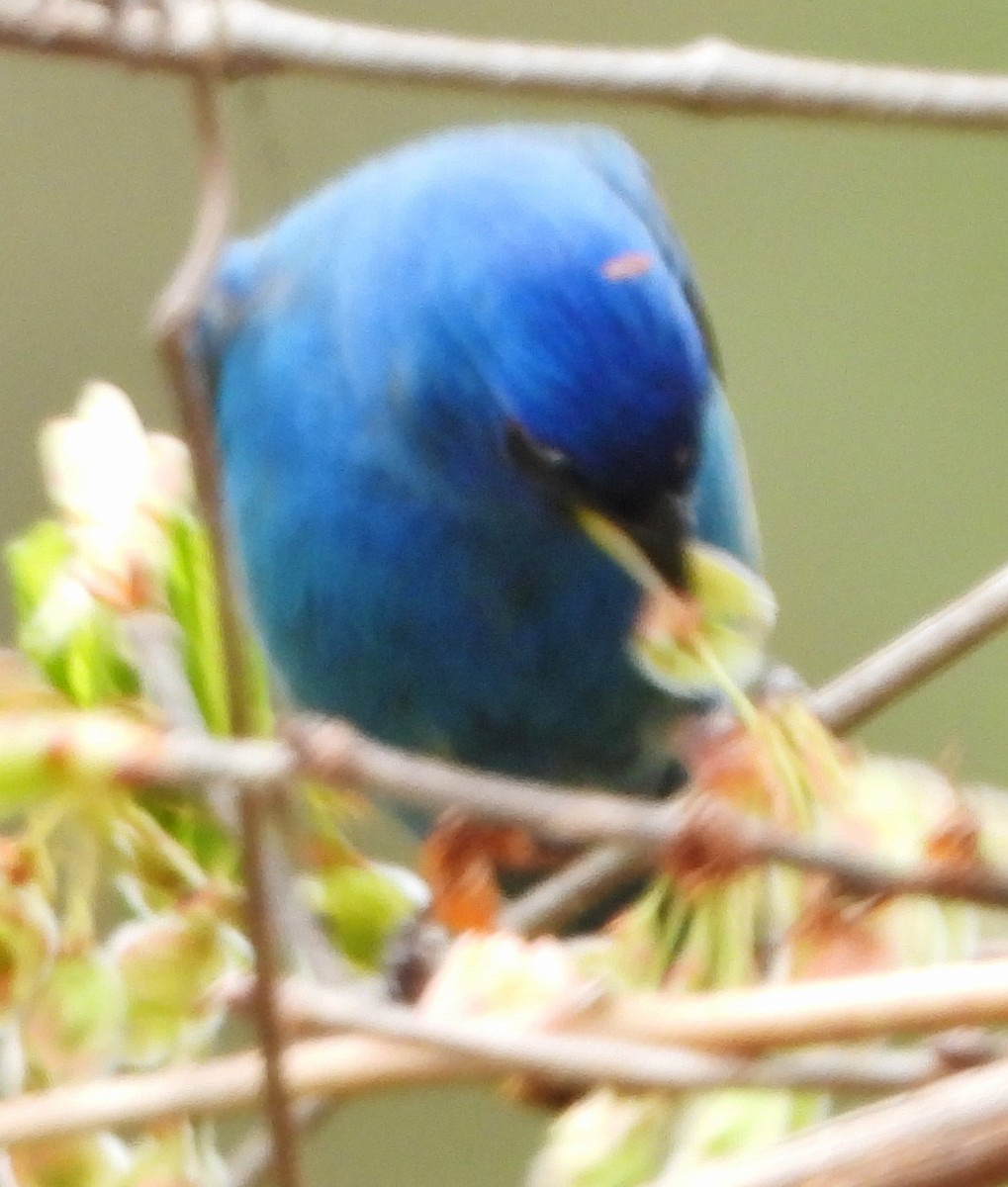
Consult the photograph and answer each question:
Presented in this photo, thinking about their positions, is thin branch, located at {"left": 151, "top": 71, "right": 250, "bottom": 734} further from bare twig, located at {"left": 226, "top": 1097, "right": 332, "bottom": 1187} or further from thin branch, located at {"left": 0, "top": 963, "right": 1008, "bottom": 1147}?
bare twig, located at {"left": 226, "top": 1097, "right": 332, "bottom": 1187}

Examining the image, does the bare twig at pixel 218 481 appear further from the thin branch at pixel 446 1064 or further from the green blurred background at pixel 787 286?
the green blurred background at pixel 787 286

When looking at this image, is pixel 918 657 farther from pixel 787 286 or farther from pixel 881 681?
pixel 787 286

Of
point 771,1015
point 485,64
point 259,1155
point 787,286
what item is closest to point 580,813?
point 771,1015

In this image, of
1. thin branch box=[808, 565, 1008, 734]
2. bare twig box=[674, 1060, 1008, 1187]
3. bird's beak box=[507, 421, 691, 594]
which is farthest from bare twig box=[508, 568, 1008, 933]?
bare twig box=[674, 1060, 1008, 1187]

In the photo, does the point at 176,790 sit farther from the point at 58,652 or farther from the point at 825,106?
the point at 825,106

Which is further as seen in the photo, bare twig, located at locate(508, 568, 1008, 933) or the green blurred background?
the green blurred background

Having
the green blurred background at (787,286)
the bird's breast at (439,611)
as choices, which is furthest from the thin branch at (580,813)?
the green blurred background at (787,286)
